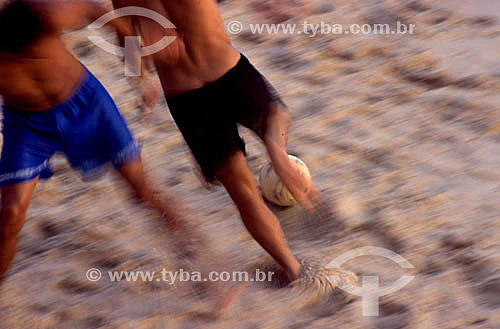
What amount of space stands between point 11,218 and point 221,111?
87 centimetres

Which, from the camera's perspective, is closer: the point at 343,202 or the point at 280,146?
the point at 280,146

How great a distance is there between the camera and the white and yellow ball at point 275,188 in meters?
3.09

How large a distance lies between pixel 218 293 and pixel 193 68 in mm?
946

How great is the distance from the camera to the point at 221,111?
2406mm

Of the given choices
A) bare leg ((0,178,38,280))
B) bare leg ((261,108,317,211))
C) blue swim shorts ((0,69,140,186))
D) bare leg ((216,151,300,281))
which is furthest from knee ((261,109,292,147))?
bare leg ((0,178,38,280))

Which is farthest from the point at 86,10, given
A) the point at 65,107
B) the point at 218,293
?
the point at 218,293

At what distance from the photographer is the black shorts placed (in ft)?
7.84

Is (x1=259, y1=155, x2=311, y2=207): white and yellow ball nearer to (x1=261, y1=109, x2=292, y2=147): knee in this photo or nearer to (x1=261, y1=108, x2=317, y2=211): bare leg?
(x1=261, y1=108, x2=317, y2=211): bare leg

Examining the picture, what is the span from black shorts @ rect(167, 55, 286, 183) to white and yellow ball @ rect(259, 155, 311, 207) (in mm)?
662

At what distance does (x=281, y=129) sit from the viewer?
2.49 m

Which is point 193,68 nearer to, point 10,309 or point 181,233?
point 181,233

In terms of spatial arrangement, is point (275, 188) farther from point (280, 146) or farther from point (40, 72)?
point (40, 72)

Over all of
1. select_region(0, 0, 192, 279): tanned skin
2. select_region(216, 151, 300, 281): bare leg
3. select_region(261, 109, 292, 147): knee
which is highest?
select_region(0, 0, 192, 279): tanned skin

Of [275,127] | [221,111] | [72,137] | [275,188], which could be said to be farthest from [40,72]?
[275,188]
